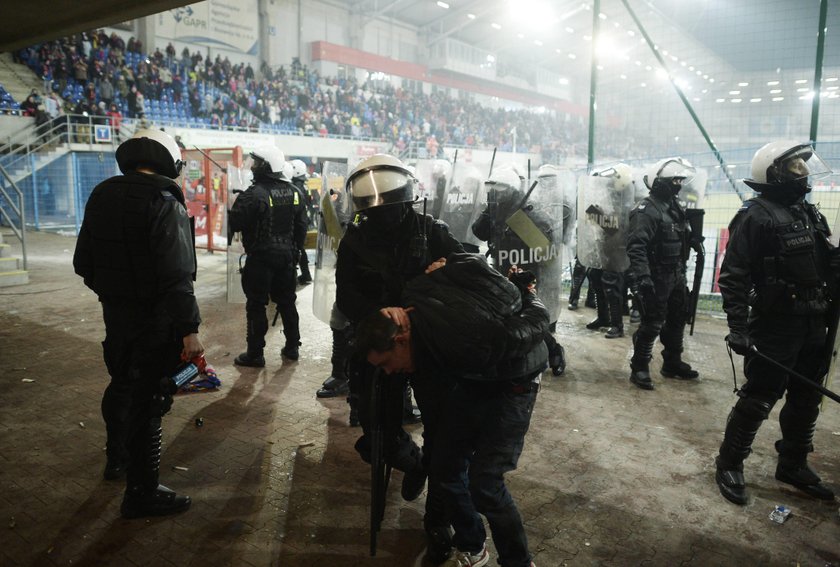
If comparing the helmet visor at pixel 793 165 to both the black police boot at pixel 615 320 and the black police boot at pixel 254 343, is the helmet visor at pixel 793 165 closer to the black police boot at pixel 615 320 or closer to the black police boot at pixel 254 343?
the black police boot at pixel 615 320

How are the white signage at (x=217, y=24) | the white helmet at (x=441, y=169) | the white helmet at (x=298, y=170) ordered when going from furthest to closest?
the white signage at (x=217, y=24) < the white helmet at (x=298, y=170) < the white helmet at (x=441, y=169)

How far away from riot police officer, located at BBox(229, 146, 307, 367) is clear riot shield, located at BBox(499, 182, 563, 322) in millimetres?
2040

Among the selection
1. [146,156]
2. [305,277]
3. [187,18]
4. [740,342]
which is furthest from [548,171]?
[187,18]

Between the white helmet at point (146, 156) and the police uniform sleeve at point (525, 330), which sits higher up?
the white helmet at point (146, 156)

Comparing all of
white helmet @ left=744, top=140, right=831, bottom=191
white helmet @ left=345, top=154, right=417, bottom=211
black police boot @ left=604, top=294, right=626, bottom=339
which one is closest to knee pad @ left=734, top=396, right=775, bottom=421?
white helmet @ left=744, top=140, right=831, bottom=191

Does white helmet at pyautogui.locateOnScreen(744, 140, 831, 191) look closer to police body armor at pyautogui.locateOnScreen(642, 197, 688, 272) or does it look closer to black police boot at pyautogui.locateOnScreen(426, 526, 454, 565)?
police body armor at pyautogui.locateOnScreen(642, 197, 688, 272)

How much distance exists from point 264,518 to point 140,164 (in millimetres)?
1911

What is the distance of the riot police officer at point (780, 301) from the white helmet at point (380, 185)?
1.88 m

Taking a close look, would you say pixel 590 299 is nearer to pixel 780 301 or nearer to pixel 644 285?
pixel 644 285

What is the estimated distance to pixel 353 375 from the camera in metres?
2.87

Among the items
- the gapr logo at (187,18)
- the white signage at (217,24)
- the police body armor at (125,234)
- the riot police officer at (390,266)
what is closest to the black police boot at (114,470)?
the police body armor at (125,234)

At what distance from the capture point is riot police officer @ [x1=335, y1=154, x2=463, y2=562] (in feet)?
8.46

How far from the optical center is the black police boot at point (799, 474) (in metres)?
3.15

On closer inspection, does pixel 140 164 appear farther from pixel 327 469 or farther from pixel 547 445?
pixel 547 445
